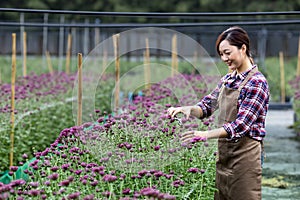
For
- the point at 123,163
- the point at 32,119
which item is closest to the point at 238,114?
the point at 123,163

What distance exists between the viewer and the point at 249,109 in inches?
120

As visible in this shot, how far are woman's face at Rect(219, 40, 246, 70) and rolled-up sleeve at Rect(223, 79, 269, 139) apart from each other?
5.4 inches

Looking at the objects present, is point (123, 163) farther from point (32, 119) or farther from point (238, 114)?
point (32, 119)

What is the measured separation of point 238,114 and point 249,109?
0.06 m

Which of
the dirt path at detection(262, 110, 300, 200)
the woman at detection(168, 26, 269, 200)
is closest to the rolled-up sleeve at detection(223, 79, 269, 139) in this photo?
the woman at detection(168, 26, 269, 200)

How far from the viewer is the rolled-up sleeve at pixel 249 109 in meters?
3.03

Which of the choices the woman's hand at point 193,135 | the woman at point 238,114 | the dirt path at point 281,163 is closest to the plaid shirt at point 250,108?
the woman at point 238,114

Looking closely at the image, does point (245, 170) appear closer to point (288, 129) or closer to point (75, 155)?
point (75, 155)

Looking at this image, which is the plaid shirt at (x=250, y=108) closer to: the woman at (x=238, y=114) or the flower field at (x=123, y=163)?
the woman at (x=238, y=114)

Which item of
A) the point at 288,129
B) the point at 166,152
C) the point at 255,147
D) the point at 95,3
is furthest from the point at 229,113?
the point at 95,3

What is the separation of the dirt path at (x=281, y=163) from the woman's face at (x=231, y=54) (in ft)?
8.65

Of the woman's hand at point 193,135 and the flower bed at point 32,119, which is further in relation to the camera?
the flower bed at point 32,119

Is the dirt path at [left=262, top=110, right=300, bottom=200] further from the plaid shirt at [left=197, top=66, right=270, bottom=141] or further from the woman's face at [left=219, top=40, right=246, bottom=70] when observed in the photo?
the woman's face at [left=219, top=40, right=246, bottom=70]

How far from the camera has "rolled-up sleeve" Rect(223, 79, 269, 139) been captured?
3031 millimetres
